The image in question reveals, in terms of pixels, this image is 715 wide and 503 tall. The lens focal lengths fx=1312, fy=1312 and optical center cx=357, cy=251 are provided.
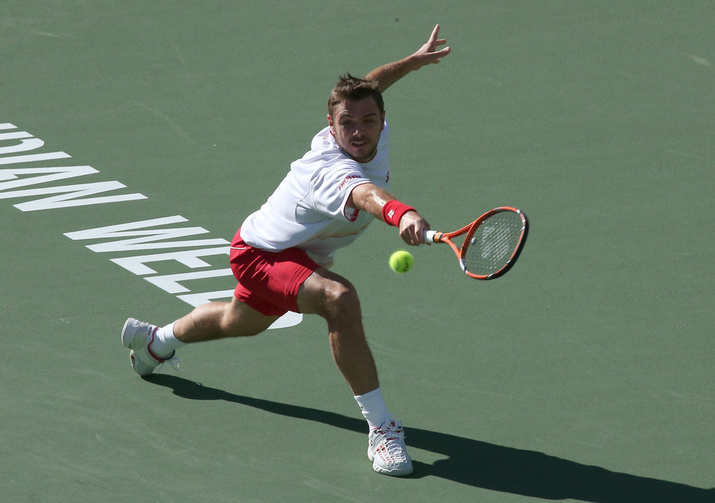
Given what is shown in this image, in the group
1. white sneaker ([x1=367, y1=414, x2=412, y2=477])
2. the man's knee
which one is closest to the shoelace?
white sneaker ([x1=367, y1=414, x2=412, y2=477])

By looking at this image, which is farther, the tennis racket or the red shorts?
the red shorts

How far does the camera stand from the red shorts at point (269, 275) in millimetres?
6070

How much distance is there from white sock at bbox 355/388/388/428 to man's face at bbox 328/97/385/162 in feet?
3.59

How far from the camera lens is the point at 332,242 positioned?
632 cm

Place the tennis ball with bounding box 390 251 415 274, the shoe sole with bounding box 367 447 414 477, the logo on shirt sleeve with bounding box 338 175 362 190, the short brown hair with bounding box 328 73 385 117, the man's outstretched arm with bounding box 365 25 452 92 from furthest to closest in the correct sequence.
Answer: the man's outstretched arm with bounding box 365 25 452 92 → the tennis ball with bounding box 390 251 415 274 → the short brown hair with bounding box 328 73 385 117 → the shoe sole with bounding box 367 447 414 477 → the logo on shirt sleeve with bounding box 338 175 362 190

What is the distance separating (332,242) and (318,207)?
0.41 metres

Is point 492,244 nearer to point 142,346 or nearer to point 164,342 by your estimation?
point 164,342

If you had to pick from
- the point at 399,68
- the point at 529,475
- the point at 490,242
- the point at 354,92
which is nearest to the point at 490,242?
the point at 490,242

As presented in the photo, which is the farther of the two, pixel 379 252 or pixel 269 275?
pixel 379 252

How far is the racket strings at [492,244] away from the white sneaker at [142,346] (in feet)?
6.22

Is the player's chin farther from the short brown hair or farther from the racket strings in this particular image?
the racket strings

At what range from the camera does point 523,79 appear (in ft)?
36.6

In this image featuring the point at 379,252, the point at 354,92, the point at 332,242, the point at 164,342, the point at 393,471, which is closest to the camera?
the point at 393,471

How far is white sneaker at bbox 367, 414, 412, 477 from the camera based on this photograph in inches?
232
